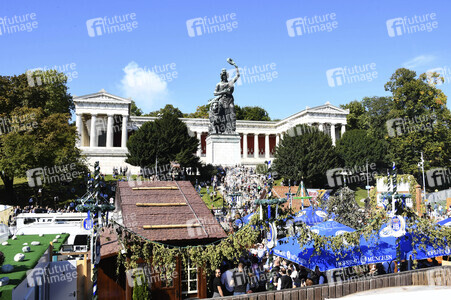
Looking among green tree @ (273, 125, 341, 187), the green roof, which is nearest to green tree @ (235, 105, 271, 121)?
green tree @ (273, 125, 341, 187)

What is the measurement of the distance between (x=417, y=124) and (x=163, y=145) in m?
37.7

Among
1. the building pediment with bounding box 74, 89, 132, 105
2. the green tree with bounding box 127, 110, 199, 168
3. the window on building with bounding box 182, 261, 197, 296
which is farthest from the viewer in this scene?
the building pediment with bounding box 74, 89, 132, 105

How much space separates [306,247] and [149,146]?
44.7 metres

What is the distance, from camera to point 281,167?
193ft

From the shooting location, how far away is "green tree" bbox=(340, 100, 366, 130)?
301 ft

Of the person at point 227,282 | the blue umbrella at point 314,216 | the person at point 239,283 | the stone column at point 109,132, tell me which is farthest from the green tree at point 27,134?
the person at point 239,283

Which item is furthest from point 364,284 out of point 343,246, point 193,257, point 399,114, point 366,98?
point 366,98

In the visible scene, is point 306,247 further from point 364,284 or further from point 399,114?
point 399,114

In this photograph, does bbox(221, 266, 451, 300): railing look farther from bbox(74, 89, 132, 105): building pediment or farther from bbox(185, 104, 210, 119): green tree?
bbox(185, 104, 210, 119): green tree

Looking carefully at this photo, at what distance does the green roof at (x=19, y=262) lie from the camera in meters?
6.34

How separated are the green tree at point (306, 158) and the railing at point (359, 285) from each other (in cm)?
4555

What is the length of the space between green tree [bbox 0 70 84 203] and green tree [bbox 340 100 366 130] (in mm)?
67868

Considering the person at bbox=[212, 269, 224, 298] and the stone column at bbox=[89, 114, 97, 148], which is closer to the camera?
the person at bbox=[212, 269, 224, 298]

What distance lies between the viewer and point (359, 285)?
8406mm
